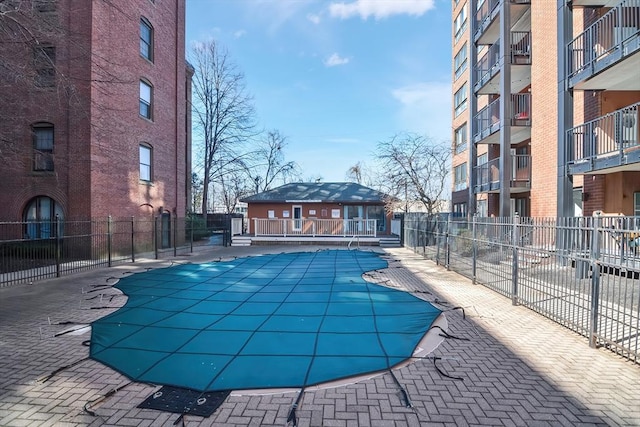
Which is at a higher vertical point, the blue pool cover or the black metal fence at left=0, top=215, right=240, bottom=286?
the black metal fence at left=0, top=215, right=240, bottom=286

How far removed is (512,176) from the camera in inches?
587

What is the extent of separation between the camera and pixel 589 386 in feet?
12.0

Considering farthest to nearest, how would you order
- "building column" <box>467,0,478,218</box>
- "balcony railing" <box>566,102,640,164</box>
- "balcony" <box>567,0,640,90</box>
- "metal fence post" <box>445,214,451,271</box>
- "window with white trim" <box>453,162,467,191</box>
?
1. "window with white trim" <box>453,162,467,191</box>
2. "building column" <box>467,0,478,218</box>
3. "metal fence post" <box>445,214,451,271</box>
4. "balcony railing" <box>566,102,640,164</box>
5. "balcony" <box>567,0,640,90</box>

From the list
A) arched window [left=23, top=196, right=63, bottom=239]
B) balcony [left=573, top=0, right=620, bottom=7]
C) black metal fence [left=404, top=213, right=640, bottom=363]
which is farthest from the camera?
arched window [left=23, top=196, right=63, bottom=239]

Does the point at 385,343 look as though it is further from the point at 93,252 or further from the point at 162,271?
the point at 93,252

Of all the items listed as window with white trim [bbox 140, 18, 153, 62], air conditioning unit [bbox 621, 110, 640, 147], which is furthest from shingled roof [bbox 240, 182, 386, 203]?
air conditioning unit [bbox 621, 110, 640, 147]

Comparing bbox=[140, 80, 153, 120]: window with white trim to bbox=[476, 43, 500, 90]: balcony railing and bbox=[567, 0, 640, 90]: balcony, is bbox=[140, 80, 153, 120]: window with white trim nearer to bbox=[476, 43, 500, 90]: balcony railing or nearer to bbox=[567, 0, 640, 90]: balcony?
bbox=[476, 43, 500, 90]: balcony railing

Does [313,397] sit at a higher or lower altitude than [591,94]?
lower

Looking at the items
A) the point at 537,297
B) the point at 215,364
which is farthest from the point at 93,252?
the point at 537,297

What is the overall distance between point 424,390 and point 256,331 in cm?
266

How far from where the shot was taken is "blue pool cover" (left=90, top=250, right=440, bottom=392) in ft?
13.0

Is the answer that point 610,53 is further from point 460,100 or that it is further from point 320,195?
point 320,195

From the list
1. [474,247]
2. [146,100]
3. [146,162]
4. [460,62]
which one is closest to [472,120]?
[460,62]

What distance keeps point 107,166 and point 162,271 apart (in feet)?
20.9
